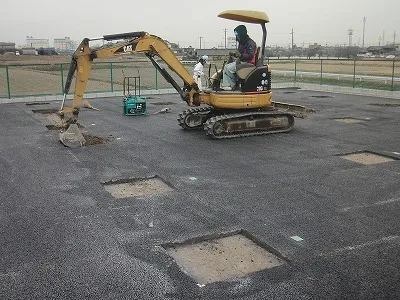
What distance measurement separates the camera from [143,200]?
24.6ft

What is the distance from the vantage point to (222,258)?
17.9ft

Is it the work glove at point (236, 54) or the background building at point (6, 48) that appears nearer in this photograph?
the work glove at point (236, 54)

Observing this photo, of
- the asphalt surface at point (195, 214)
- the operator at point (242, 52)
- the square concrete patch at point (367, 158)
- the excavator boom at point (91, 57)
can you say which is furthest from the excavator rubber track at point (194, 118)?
the square concrete patch at point (367, 158)

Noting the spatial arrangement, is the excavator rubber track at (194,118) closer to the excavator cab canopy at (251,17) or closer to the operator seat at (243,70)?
the operator seat at (243,70)

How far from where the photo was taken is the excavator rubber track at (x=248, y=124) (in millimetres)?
12516

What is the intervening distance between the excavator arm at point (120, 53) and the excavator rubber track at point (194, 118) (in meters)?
0.29

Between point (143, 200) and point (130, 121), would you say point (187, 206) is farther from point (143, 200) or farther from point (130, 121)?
point (130, 121)

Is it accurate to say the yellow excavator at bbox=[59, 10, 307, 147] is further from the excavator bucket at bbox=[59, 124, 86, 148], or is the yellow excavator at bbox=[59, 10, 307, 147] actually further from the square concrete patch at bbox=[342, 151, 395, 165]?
the square concrete patch at bbox=[342, 151, 395, 165]

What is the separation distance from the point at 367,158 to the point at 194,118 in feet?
17.8

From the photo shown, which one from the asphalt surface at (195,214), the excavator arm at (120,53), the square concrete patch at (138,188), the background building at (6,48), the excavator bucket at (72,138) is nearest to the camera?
the asphalt surface at (195,214)

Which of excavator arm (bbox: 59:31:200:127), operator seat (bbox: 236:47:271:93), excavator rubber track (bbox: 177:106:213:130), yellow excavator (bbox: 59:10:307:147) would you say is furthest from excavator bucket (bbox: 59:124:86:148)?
operator seat (bbox: 236:47:271:93)

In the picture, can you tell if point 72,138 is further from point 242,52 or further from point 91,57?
point 242,52

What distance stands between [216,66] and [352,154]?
18.6 feet

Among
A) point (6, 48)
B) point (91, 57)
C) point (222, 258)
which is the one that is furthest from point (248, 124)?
point (6, 48)
